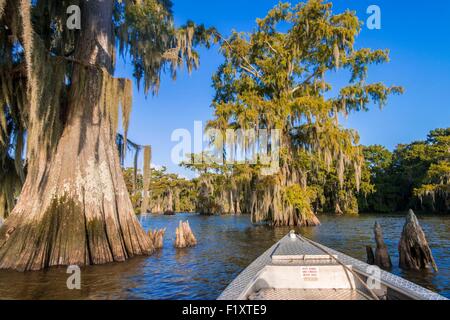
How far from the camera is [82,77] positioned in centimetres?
1077

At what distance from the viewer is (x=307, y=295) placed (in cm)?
550

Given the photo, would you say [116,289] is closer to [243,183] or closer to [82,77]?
[82,77]

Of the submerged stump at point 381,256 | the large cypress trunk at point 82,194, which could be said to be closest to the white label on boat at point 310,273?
the submerged stump at point 381,256

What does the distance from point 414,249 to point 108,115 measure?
37.0 ft

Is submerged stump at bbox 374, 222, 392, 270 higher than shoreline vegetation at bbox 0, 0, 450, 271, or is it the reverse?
shoreline vegetation at bbox 0, 0, 450, 271

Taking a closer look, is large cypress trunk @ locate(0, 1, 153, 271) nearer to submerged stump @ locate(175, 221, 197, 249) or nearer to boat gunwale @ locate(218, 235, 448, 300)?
submerged stump @ locate(175, 221, 197, 249)

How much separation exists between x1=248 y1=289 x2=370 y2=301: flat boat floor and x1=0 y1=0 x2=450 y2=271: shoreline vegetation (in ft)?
21.5

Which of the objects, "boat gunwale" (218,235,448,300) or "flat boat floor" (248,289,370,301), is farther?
"flat boat floor" (248,289,370,301)

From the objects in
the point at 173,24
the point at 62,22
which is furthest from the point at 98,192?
the point at 173,24

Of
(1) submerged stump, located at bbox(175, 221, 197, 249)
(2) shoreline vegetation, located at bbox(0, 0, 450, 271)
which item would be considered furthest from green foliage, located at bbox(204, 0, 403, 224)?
(1) submerged stump, located at bbox(175, 221, 197, 249)

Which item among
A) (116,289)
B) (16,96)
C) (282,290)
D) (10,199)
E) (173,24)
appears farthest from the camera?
(173,24)

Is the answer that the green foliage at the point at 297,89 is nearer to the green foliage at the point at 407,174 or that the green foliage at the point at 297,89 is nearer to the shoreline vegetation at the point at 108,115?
the shoreline vegetation at the point at 108,115

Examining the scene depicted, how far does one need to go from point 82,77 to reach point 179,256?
306 inches

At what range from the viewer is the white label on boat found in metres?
5.93
